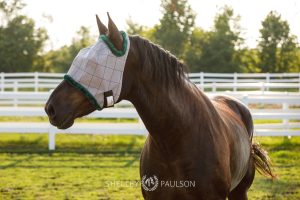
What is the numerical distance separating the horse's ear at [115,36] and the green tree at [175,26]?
1437 inches

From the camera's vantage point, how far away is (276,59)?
39.2m

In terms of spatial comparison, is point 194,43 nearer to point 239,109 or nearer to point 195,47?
point 195,47

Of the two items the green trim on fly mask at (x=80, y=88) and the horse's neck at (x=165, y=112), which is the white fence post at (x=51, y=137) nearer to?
the horse's neck at (x=165, y=112)

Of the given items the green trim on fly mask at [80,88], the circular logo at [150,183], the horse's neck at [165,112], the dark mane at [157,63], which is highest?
the dark mane at [157,63]

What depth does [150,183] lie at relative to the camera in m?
3.12

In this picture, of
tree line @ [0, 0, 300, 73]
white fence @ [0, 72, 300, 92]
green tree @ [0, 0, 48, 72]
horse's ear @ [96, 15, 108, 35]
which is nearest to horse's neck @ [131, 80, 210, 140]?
horse's ear @ [96, 15, 108, 35]

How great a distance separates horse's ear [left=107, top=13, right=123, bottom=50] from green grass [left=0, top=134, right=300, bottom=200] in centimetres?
356

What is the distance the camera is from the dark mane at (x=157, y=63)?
2791mm

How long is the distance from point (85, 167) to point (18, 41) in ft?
120

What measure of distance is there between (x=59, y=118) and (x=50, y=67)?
4375 cm

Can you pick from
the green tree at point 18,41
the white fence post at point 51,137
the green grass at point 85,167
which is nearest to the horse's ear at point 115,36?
the green grass at point 85,167

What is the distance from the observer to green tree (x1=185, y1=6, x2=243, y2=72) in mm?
38375

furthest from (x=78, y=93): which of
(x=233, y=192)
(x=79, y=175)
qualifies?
(x=79, y=175)

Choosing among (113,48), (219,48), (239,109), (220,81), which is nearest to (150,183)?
(113,48)
